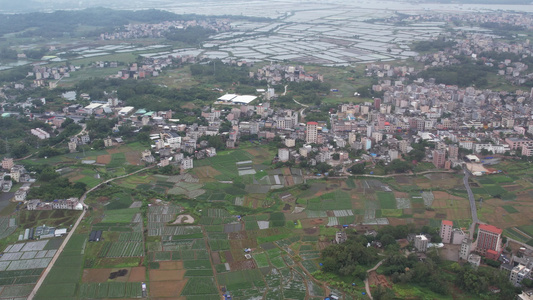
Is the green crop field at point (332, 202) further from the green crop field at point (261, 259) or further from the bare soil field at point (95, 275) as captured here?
the bare soil field at point (95, 275)

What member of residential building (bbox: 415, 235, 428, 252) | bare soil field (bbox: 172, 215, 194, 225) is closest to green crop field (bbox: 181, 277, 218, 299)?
bare soil field (bbox: 172, 215, 194, 225)

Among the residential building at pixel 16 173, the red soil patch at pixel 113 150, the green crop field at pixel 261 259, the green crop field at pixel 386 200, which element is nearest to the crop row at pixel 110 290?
the green crop field at pixel 261 259

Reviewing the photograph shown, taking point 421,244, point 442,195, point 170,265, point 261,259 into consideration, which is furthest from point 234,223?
point 442,195

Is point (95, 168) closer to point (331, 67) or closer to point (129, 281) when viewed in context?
point (129, 281)

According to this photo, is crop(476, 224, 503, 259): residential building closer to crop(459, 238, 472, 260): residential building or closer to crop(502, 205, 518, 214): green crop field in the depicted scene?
crop(459, 238, 472, 260): residential building

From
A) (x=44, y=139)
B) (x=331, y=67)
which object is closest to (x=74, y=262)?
(x=44, y=139)

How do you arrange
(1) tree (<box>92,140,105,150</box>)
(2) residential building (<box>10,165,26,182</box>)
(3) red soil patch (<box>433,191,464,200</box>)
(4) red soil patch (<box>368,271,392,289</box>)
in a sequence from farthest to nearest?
(1) tree (<box>92,140,105,150</box>), (2) residential building (<box>10,165,26,182</box>), (3) red soil patch (<box>433,191,464,200</box>), (4) red soil patch (<box>368,271,392,289</box>)
